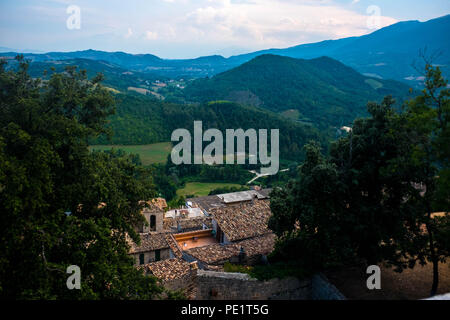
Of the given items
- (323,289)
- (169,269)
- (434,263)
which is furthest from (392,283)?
(169,269)

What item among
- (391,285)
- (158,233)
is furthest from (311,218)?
(158,233)

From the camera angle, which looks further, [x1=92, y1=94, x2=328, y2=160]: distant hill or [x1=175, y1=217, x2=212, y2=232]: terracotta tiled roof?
[x1=92, y1=94, x2=328, y2=160]: distant hill

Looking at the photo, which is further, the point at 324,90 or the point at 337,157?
the point at 324,90

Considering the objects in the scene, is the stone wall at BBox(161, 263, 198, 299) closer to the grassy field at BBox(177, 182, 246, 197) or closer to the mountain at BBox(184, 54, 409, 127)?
the grassy field at BBox(177, 182, 246, 197)

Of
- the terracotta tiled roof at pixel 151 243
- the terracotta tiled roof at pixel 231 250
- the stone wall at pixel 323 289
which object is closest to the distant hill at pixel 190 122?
the terracotta tiled roof at pixel 151 243

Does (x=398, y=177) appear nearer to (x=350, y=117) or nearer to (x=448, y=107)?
(x=448, y=107)

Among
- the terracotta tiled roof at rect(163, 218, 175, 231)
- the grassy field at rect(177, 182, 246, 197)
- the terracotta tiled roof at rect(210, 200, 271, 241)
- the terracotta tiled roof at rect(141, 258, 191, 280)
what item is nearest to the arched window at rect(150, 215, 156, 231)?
the terracotta tiled roof at rect(163, 218, 175, 231)

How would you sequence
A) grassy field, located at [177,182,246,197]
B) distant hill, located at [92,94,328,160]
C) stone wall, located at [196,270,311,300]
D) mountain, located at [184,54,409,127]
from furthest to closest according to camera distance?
1. mountain, located at [184,54,409,127]
2. distant hill, located at [92,94,328,160]
3. grassy field, located at [177,182,246,197]
4. stone wall, located at [196,270,311,300]
